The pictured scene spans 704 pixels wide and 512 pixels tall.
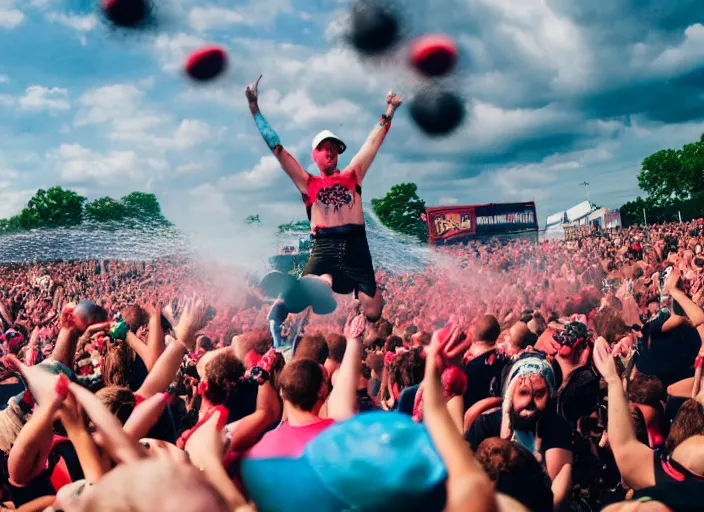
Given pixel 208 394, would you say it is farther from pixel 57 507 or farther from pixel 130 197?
pixel 130 197

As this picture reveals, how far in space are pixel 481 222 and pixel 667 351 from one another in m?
6.89

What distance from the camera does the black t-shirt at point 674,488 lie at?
8.39ft

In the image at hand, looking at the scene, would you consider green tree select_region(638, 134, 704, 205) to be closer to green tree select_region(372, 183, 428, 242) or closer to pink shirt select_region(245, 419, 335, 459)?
green tree select_region(372, 183, 428, 242)

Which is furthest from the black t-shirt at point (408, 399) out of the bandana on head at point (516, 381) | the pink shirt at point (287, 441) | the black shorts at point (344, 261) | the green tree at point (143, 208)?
the green tree at point (143, 208)

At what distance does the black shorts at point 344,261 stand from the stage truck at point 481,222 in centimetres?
504

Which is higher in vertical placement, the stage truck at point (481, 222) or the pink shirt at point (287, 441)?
the stage truck at point (481, 222)

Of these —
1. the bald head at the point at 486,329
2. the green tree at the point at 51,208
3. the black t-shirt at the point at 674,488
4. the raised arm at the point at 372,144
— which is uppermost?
the green tree at the point at 51,208

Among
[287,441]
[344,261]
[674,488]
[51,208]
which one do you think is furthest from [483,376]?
[51,208]

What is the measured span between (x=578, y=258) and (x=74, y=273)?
34.9 feet

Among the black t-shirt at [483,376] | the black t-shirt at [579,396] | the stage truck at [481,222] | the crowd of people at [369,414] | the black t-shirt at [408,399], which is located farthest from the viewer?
the stage truck at [481,222]

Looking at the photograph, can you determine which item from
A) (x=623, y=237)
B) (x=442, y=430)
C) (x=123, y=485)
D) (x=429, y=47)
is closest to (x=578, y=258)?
(x=623, y=237)

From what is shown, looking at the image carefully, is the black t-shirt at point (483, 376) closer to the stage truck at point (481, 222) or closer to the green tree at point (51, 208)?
the stage truck at point (481, 222)

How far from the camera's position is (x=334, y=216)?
5234 mm

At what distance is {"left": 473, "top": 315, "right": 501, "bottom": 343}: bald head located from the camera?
4156mm
